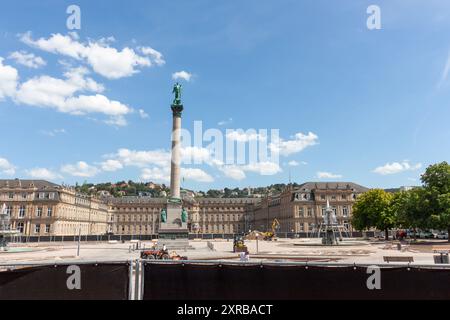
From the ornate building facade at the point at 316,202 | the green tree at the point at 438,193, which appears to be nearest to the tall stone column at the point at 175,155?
the green tree at the point at 438,193

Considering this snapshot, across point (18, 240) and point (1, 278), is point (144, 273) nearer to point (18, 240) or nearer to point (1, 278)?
point (1, 278)

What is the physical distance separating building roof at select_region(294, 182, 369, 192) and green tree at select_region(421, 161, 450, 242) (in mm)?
71305

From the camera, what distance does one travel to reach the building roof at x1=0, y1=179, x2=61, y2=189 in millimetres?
126188

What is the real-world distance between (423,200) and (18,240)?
97.8 meters

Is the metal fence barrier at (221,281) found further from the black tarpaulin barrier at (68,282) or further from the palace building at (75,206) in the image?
the palace building at (75,206)

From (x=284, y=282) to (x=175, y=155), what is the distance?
180 ft

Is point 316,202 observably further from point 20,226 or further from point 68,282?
point 68,282

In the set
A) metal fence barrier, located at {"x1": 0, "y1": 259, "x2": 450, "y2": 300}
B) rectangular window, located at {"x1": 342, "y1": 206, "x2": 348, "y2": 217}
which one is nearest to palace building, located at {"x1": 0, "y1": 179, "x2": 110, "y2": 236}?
rectangular window, located at {"x1": 342, "y1": 206, "x2": 348, "y2": 217}

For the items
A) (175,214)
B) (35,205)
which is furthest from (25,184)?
(175,214)

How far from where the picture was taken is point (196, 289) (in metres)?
9.87

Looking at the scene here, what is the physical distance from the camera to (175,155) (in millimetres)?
63406

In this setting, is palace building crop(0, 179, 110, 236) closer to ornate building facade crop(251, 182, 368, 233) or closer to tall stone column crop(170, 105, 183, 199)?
tall stone column crop(170, 105, 183, 199)
